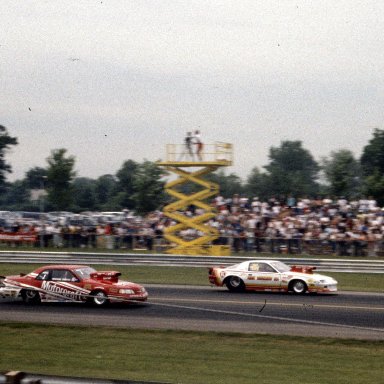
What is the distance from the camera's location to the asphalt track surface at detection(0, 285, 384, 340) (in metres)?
14.5

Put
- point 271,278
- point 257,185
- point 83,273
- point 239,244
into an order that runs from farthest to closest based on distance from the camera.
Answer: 1. point 257,185
2. point 239,244
3. point 271,278
4. point 83,273

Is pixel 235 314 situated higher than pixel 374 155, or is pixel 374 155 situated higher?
pixel 374 155

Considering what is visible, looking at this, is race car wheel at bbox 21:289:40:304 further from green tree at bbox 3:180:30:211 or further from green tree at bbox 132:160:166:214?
green tree at bbox 3:180:30:211

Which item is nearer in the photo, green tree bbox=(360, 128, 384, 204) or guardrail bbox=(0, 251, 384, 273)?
guardrail bbox=(0, 251, 384, 273)

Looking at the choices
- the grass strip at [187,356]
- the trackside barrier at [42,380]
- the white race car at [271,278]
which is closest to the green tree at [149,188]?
the white race car at [271,278]

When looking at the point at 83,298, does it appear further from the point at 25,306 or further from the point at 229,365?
the point at 229,365

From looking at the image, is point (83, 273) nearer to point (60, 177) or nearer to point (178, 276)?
point (178, 276)

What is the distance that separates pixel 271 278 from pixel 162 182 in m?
40.5

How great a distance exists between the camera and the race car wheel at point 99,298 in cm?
1753

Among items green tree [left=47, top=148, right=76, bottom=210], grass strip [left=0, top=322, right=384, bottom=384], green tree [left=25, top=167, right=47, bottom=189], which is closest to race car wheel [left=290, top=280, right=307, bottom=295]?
grass strip [left=0, top=322, right=384, bottom=384]

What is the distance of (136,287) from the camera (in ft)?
58.0

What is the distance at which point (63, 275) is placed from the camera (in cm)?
1802

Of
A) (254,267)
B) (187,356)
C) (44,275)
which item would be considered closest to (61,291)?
(44,275)

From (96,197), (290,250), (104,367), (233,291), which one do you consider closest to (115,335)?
(104,367)
